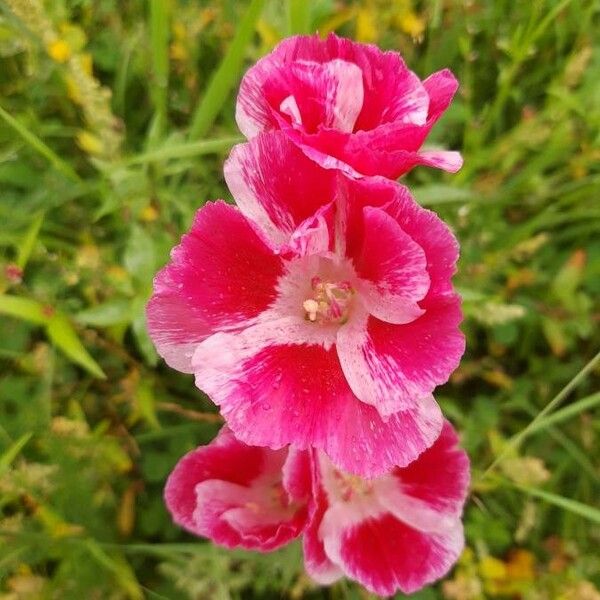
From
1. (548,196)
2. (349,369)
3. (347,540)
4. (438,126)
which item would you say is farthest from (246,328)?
(548,196)

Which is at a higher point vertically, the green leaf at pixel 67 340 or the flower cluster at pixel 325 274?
the flower cluster at pixel 325 274

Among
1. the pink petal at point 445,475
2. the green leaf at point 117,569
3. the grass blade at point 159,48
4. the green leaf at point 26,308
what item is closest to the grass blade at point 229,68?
the grass blade at point 159,48

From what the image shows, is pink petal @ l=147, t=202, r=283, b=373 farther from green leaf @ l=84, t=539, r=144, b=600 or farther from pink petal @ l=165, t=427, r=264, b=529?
green leaf @ l=84, t=539, r=144, b=600

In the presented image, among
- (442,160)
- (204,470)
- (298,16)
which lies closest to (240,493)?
(204,470)

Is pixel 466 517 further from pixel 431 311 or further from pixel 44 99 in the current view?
pixel 44 99

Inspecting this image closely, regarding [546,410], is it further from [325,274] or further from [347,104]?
[347,104]

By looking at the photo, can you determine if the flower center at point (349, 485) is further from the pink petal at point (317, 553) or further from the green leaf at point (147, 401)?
the green leaf at point (147, 401)

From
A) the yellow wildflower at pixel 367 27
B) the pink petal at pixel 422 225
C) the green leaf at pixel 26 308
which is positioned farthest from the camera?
the yellow wildflower at pixel 367 27
